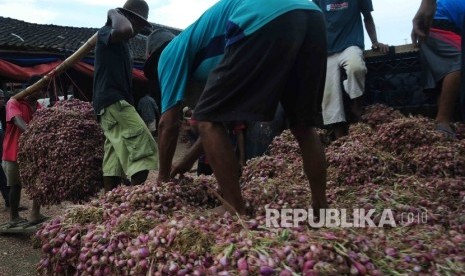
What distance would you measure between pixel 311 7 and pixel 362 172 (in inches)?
47.7

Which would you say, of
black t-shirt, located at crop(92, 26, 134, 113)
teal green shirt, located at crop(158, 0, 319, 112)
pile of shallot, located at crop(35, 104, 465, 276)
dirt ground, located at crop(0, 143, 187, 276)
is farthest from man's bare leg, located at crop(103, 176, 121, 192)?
teal green shirt, located at crop(158, 0, 319, 112)

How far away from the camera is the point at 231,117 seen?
2299 millimetres

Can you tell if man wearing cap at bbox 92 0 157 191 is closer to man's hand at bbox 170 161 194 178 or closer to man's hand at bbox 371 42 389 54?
man's hand at bbox 170 161 194 178

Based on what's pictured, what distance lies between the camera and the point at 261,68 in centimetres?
228

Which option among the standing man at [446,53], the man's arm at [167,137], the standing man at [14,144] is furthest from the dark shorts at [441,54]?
the standing man at [14,144]

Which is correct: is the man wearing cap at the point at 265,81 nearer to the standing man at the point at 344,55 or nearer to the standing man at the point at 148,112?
the standing man at the point at 344,55

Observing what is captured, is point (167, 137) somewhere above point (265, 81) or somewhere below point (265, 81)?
below

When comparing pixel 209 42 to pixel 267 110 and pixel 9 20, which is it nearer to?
pixel 267 110

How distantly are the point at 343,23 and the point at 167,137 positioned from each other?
90.7 inches

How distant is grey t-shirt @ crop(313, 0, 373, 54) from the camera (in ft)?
14.6

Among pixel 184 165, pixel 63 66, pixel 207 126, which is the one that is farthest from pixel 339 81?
pixel 63 66

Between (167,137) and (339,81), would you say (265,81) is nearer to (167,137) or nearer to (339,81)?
(167,137)

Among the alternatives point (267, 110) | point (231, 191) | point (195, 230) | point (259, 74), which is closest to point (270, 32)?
point (259, 74)

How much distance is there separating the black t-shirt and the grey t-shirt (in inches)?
74.1
